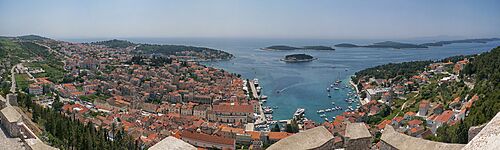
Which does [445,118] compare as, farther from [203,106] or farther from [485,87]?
[203,106]

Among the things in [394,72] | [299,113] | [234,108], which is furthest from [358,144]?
[394,72]

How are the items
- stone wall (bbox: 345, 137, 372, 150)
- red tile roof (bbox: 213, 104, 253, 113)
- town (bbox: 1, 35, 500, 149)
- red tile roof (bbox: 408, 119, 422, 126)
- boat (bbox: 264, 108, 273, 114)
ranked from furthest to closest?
boat (bbox: 264, 108, 273, 114), red tile roof (bbox: 213, 104, 253, 113), red tile roof (bbox: 408, 119, 422, 126), town (bbox: 1, 35, 500, 149), stone wall (bbox: 345, 137, 372, 150)

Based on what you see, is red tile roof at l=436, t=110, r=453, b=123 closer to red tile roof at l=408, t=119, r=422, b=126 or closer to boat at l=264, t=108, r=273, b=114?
red tile roof at l=408, t=119, r=422, b=126

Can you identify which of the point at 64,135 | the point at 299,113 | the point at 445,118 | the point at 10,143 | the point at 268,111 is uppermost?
the point at 10,143

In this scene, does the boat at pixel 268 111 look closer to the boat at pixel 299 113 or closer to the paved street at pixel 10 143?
the boat at pixel 299 113

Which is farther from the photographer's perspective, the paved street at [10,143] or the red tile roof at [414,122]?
the red tile roof at [414,122]

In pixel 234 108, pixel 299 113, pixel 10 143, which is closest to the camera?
pixel 10 143

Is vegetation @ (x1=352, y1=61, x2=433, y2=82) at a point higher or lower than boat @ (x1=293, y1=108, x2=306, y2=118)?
higher

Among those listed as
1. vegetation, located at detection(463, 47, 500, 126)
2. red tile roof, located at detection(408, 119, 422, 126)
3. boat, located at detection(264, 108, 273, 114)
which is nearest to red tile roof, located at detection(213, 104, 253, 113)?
boat, located at detection(264, 108, 273, 114)

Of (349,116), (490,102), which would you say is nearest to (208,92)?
(349,116)

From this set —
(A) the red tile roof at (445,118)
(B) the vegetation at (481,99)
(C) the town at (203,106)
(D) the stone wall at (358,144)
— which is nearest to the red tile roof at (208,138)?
(C) the town at (203,106)

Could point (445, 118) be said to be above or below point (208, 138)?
above

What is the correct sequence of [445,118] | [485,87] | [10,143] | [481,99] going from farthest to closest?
[485,87]
[445,118]
[481,99]
[10,143]
